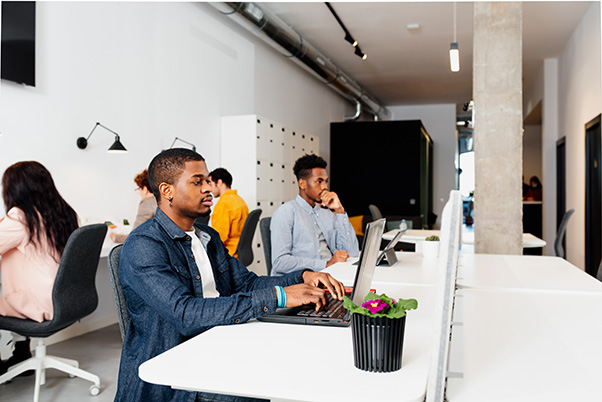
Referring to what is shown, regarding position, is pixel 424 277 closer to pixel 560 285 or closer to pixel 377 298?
pixel 560 285

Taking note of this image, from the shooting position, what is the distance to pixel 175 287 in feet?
5.09

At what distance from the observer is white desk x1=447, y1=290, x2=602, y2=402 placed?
1.10m

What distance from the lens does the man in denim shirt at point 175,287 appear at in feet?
5.05

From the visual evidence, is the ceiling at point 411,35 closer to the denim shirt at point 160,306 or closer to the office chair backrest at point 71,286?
the office chair backrest at point 71,286

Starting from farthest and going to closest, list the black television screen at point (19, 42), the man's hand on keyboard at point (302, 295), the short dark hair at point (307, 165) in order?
the black television screen at point (19, 42), the short dark hair at point (307, 165), the man's hand on keyboard at point (302, 295)

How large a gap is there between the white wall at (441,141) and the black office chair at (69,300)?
11.4m

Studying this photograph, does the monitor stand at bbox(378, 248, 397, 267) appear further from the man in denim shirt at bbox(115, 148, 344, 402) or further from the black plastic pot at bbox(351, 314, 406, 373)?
the black plastic pot at bbox(351, 314, 406, 373)

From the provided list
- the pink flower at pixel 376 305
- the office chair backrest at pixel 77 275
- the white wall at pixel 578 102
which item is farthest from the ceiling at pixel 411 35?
the pink flower at pixel 376 305

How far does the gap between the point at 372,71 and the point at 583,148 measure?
4.38 metres

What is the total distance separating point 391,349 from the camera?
3.79 feet

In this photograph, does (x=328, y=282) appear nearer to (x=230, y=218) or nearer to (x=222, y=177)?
(x=230, y=218)

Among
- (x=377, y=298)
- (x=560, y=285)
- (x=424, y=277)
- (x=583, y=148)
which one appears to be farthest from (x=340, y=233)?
(x=583, y=148)

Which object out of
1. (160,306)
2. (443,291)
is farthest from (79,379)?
(443,291)

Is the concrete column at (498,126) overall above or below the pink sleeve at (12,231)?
above
